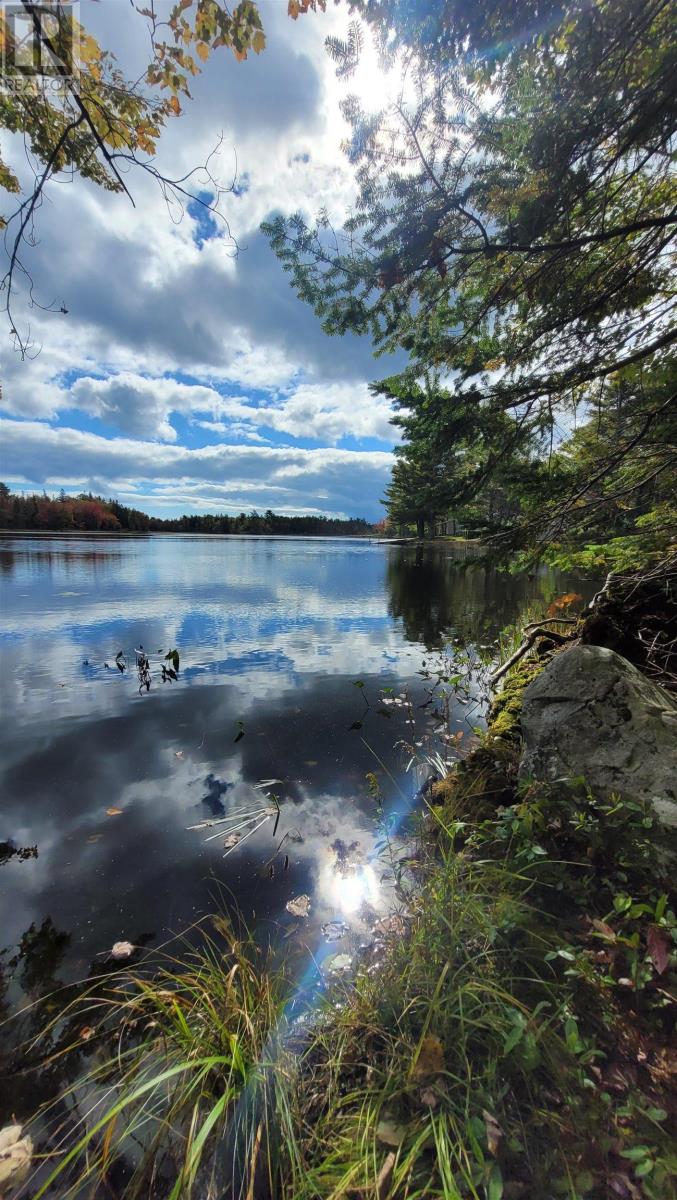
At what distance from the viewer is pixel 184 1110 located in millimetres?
1634

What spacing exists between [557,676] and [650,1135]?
7.63ft

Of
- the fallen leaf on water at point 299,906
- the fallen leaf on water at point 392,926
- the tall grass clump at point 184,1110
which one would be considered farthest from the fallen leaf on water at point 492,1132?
the fallen leaf on water at point 299,906

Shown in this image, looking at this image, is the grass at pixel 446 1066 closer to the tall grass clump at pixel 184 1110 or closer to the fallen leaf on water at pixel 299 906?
the tall grass clump at pixel 184 1110

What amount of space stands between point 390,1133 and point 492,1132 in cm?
35

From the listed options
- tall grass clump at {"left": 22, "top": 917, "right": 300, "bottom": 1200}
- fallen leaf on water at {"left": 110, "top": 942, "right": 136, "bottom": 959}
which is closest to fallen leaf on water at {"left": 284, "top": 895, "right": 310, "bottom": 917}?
tall grass clump at {"left": 22, "top": 917, "right": 300, "bottom": 1200}

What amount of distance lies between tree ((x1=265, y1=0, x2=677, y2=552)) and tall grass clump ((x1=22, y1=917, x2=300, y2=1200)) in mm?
4394

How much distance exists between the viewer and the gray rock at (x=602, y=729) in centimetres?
242

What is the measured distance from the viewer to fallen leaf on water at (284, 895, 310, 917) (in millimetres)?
2899

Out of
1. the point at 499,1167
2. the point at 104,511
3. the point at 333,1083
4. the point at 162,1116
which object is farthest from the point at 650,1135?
the point at 104,511

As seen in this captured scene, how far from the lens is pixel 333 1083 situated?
1624 millimetres

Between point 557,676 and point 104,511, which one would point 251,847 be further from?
point 104,511

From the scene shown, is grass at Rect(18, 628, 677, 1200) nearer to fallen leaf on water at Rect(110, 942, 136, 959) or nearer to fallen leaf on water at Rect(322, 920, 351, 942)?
fallen leaf on water at Rect(110, 942, 136, 959)

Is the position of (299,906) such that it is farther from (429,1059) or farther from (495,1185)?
(495,1185)

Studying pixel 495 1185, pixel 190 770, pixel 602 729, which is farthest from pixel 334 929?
pixel 190 770
